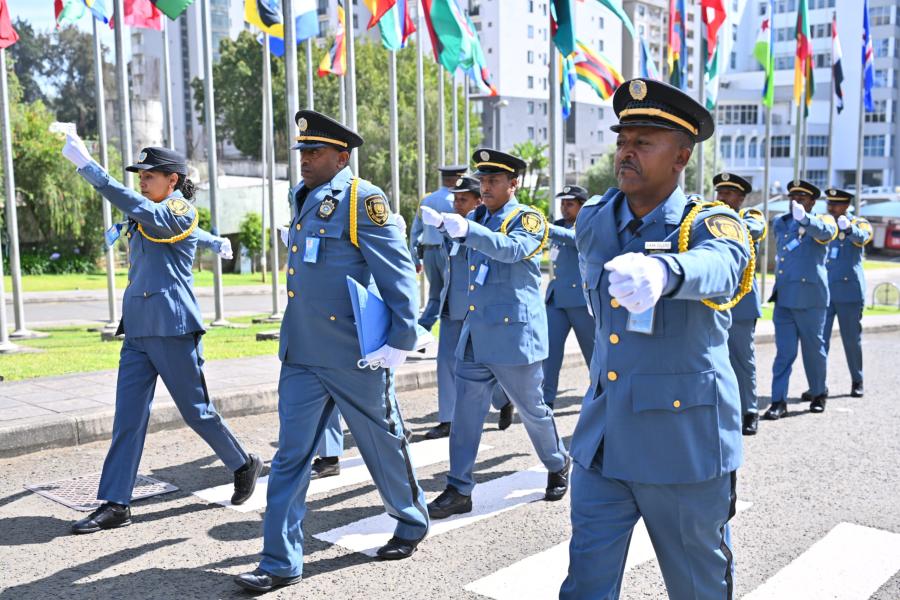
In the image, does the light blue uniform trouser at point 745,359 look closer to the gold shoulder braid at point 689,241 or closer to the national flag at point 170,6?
the gold shoulder braid at point 689,241

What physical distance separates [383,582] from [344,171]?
2.21 m

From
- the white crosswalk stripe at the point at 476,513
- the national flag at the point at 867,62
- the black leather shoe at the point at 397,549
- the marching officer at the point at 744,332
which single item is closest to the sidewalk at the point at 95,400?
the white crosswalk stripe at the point at 476,513

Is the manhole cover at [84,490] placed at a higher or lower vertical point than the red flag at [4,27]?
lower

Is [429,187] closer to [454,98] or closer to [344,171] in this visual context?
[454,98]

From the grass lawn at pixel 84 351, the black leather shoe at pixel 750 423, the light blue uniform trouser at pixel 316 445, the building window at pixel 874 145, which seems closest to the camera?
the light blue uniform trouser at pixel 316 445

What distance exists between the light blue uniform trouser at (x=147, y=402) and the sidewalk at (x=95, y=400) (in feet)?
5.89

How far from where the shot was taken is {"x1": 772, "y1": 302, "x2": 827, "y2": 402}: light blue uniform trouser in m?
9.34

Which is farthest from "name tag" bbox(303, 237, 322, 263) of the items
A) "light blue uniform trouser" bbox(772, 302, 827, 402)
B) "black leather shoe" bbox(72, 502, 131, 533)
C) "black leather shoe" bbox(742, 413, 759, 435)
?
"light blue uniform trouser" bbox(772, 302, 827, 402)

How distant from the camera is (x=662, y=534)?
3186mm

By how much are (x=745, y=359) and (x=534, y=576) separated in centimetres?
439

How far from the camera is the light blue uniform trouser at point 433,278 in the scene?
879 cm


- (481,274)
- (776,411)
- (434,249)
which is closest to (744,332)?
(776,411)

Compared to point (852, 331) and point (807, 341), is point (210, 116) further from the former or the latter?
point (852, 331)

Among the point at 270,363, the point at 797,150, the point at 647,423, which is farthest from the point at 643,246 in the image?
the point at 797,150
